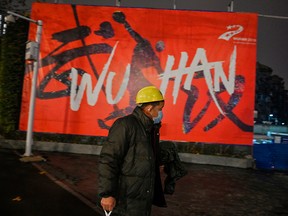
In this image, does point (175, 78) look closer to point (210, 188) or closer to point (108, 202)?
point (210, 188)

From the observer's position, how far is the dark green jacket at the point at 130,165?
2904 millimetres

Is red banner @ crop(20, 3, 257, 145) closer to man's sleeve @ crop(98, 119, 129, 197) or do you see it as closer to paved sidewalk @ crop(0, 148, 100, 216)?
paved sidewalk @ crop(0, 148, 100, 216)

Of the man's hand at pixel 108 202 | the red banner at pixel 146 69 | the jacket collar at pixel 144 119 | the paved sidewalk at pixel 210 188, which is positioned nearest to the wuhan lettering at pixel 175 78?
the red banner at pixel 146 69

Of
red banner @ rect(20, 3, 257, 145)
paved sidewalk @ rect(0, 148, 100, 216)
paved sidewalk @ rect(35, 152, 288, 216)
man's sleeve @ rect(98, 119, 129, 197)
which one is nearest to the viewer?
man's sleeve @ rect(98, 119, 129, 197)

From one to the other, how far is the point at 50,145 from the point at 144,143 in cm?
946

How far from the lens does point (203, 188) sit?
798 cm

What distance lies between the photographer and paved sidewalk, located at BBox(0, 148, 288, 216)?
6250 millimetres

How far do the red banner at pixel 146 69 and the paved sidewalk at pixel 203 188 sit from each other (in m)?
1.69

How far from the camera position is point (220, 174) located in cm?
977

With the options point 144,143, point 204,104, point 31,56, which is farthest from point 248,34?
point 144,143

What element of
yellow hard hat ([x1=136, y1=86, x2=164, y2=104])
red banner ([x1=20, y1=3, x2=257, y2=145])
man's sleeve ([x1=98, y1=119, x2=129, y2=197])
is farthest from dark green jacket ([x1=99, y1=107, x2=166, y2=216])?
red banner ([x1=20, y1=3, x2=257, y2=145])

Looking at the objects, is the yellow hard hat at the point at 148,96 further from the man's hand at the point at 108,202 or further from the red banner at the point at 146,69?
the red banner at the point at 146,69

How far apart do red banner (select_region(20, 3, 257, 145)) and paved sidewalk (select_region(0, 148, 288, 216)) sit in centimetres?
169

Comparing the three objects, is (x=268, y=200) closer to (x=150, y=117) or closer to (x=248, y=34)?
(x=150, y=117)
